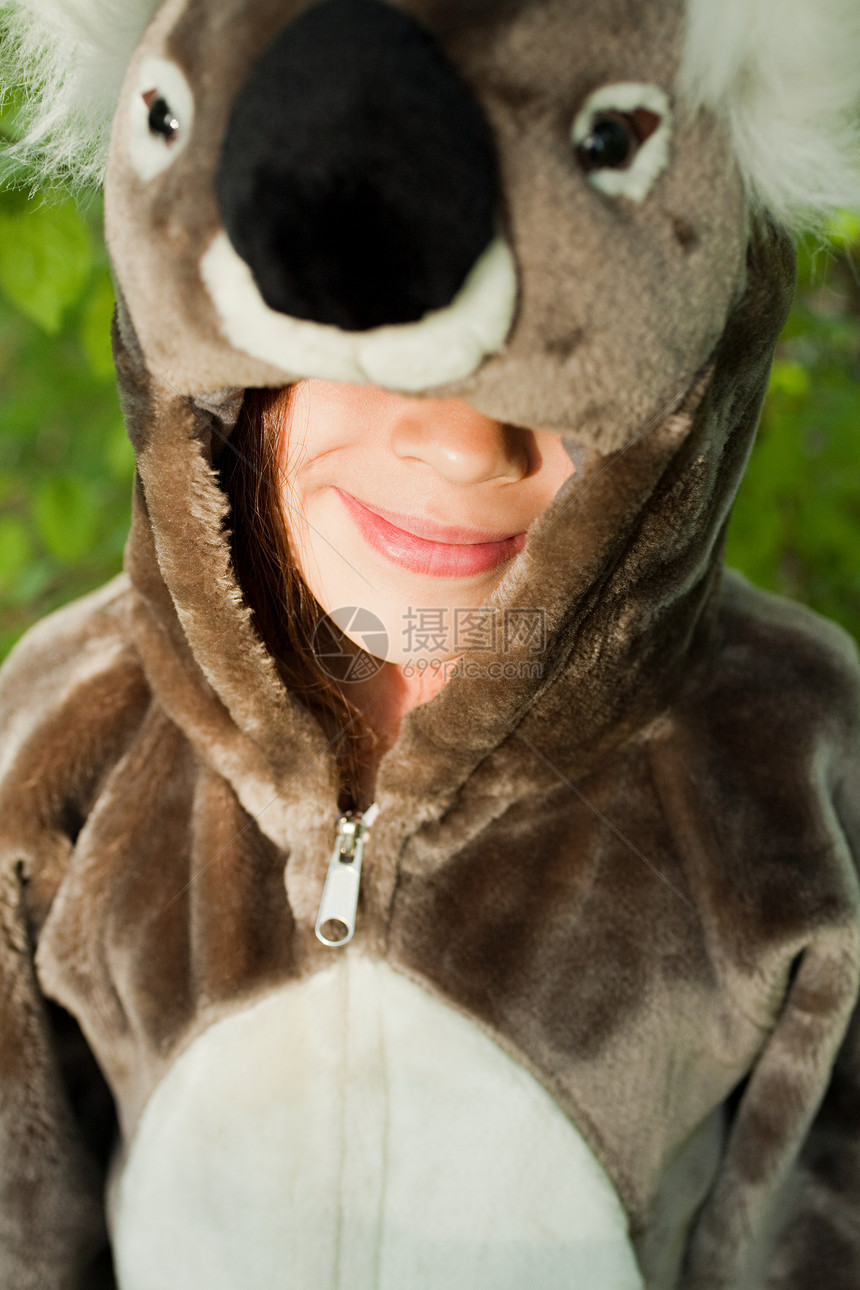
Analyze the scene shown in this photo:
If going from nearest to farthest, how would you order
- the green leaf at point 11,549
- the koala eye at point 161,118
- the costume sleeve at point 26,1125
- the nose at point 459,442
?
the koala eye at point 161,118 < the nose at point 459,442 < the costume sleeve at point 26,1125 < the green leaf at point 11,549

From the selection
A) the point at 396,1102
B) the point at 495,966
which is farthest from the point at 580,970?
the point at 396,1102

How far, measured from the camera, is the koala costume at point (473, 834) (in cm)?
69

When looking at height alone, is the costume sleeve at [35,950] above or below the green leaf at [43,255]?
below

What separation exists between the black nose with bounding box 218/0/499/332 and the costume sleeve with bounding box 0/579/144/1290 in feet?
2.04

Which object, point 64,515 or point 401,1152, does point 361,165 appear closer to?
point 401,1152

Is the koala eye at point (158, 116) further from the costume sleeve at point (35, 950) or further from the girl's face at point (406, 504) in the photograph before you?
the costume sleeve at point (35, 950)

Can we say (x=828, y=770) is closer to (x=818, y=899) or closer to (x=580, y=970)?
(x=818, y=899)

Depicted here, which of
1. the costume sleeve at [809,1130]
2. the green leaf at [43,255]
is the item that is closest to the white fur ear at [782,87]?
the costume sleeve at [809,1130]

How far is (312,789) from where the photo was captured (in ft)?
3.26

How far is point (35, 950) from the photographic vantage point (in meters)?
1.08

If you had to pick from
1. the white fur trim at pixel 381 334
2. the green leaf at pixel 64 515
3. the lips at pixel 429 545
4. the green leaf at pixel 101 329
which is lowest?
the green leaf at pixel 64 515

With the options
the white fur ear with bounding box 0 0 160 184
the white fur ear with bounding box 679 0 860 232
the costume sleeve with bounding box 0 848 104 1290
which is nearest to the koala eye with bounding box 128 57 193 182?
the white fur ear with bounding box 0 0 160 184

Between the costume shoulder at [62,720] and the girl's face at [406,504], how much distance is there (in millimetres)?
277

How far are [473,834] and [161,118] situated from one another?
0.69 meters
